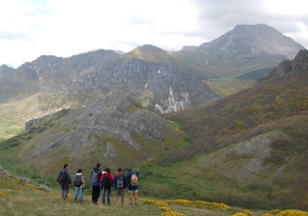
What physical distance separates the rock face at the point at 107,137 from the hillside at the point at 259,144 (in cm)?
1346

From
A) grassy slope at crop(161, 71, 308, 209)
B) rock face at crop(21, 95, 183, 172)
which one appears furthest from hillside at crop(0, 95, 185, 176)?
grassy slope at crop(161, 71, 308, 209)

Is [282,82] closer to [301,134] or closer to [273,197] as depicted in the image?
[301,134]

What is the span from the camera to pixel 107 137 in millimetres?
100188

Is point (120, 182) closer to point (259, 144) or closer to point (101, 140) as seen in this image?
point (259, 144)

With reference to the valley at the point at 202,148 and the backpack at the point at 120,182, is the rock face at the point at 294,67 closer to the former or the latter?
the valley at the point at 202,148

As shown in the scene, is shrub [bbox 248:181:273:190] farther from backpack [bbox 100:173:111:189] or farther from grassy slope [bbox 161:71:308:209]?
backpack [bbox 100:173:111:189]

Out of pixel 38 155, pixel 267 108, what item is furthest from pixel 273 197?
pixel 38 155

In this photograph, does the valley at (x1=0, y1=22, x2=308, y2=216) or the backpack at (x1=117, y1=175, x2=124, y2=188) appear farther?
A: the valley at (x1=0, y1=22, x2=308, y2=216)

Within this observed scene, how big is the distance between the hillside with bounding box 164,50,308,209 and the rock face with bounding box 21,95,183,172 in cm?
1346

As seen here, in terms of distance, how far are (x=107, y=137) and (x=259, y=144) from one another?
6542 centimetres

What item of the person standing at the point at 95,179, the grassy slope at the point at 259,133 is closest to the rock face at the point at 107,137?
the grassy slope at the point at 259,133

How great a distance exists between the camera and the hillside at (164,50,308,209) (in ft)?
195

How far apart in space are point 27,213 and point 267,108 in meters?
116

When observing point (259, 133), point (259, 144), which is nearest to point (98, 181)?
point (259, 144)
